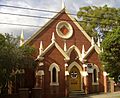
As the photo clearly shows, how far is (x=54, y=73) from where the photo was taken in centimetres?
3494

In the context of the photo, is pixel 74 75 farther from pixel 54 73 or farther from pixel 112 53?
pixel 112 53

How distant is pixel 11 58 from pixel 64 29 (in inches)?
431

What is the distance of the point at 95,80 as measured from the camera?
3756 cm

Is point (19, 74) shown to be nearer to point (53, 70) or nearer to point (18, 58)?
point (18, 58)

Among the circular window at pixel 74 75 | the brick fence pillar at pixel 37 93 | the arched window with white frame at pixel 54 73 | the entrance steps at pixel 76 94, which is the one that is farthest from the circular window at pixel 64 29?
the brick fence pillar at pixel 37 93

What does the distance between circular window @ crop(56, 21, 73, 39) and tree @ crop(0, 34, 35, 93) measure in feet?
20.4

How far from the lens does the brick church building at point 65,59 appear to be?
34.1 m

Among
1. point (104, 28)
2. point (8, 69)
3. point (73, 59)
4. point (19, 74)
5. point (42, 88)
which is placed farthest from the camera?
point (104, 28)

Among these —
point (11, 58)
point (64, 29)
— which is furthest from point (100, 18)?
point (11, 58)

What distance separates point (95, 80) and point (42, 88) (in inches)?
290

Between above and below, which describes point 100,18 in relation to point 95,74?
above

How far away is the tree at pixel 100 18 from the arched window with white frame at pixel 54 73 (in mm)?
11111

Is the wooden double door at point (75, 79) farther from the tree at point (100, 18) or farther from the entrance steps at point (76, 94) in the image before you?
the tree at point (100, 18)

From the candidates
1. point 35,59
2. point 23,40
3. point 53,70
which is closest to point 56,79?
point 53,70
